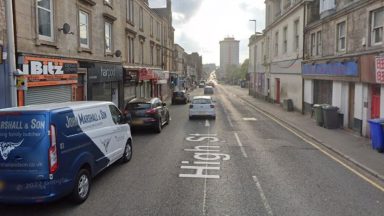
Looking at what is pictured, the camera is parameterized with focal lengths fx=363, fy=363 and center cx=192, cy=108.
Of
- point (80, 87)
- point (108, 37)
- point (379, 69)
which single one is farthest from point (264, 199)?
point (108, 37)

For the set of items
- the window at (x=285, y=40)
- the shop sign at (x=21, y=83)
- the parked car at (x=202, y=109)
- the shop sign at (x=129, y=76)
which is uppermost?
the window at (x=285, y=40)

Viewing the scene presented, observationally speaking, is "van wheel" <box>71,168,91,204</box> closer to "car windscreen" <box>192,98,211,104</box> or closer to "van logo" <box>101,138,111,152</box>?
"van logo" <box>101,138,111,152</box>

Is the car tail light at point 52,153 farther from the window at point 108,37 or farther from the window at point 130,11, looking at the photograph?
the window at point 130,11

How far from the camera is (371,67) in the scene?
14.8 m

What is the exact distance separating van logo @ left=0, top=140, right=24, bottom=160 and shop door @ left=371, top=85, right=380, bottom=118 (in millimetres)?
13711

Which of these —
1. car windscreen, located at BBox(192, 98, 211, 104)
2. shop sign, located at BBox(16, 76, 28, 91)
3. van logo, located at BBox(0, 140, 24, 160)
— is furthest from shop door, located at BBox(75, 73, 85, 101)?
van logo, located at BBox(0, 140, 24, 160)

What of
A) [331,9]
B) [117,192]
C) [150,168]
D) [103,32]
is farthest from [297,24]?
[117,192]

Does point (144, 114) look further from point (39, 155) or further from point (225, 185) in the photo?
point (39, 155)

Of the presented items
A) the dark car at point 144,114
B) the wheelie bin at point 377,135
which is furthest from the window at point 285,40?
the wheelie bin at point 377,135

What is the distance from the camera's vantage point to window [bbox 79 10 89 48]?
17641 mm

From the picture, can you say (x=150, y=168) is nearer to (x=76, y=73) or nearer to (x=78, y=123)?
(x=78, y=123)

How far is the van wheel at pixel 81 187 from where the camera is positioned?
6938 mm

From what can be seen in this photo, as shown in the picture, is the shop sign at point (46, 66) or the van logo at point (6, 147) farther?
the shop sign at point (46, 66)

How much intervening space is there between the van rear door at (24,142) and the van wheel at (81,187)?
882 mm
